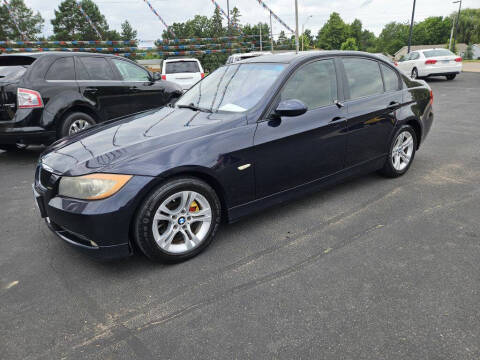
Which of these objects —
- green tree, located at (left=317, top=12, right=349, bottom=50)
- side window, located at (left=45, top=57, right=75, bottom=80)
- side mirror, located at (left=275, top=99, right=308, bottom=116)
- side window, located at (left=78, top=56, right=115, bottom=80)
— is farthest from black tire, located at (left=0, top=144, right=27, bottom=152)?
green tree, located at (left=317, top=12, right=349, bottom=50)

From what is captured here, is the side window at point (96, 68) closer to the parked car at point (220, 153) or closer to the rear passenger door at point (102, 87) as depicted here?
the rear passenger door at point (102, 87)

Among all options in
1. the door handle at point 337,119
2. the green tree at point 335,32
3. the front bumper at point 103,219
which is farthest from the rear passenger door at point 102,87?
the green tree at point 335,32

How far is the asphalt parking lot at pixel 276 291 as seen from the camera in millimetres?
2031

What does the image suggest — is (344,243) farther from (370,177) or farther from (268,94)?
(370,177)

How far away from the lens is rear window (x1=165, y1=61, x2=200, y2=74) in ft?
41.3

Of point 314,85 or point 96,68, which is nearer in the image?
point 314,85

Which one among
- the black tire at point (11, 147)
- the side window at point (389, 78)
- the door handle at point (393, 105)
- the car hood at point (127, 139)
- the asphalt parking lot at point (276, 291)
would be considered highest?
the side window at point (389, 78)

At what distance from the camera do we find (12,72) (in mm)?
5531

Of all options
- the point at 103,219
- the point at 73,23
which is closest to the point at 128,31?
the point at 73,23

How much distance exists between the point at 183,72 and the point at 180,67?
27cm

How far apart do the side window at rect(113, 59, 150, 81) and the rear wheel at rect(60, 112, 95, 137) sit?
1.20m

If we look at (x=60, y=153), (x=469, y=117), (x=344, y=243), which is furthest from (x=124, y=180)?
(x=469, y=117)

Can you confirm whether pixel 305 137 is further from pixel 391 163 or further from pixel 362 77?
pixel 391 163

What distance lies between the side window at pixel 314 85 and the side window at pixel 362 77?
9.5 inches
